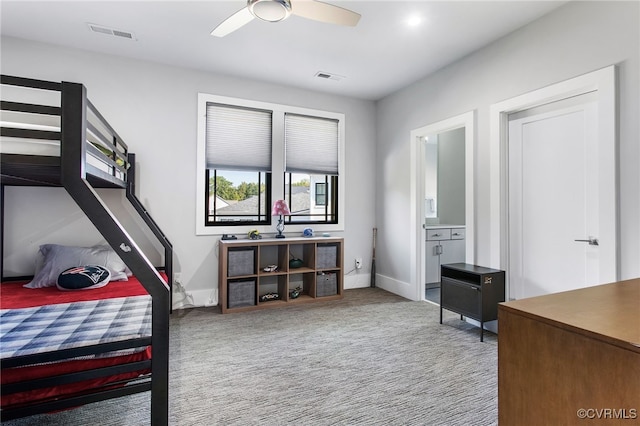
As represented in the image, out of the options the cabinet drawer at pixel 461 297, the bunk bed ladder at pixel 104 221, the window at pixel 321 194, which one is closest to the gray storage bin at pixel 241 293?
the window at pixel 321 194

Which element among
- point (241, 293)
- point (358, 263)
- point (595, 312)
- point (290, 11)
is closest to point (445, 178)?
point (358, 263)

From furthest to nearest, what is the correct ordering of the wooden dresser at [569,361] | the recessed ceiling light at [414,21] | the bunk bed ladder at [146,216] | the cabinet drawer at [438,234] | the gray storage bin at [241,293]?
the cabinet drawer at [438,234]
the gray storage bin at [241,293]
the bunk bed ladder at [146,216]
the recessed ceiling light at [414,21]
the wooden dresser at [569,361]

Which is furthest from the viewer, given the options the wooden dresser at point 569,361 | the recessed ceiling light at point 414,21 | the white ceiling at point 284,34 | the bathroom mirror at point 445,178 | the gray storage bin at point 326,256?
the bathroom mirror at point 445,178

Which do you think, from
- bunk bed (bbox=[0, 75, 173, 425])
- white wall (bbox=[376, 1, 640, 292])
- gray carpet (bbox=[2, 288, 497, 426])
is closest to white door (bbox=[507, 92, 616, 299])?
white wall (bbox=[376, 1, 640, 292])

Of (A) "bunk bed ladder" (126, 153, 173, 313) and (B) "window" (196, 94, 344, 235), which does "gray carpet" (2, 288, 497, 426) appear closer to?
(A) "bunk bed ladder" (126, 153, 173, 313)

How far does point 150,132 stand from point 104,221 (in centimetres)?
263

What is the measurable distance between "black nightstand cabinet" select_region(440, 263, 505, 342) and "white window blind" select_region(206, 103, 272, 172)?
8.56 ft

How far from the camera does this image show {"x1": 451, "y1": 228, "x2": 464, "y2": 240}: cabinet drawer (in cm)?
478

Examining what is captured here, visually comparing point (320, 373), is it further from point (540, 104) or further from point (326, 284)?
point (540, 104)

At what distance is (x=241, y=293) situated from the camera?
3.75 metres

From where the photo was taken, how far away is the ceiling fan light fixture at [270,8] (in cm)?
200

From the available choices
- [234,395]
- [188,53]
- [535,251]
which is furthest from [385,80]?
[234,395]

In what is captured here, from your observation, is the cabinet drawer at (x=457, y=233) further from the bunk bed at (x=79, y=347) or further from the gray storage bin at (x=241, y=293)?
the bunk bed at (x=79, y=347)

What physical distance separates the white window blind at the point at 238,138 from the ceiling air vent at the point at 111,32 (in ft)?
3.45
